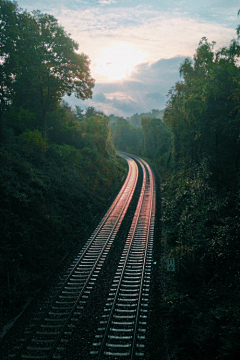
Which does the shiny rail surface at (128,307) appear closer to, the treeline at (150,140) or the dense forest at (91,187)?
the dense forest at (91,187)

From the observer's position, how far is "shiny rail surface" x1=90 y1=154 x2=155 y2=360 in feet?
26.2

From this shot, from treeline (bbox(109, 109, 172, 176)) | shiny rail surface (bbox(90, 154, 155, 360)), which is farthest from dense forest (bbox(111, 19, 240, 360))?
treeline (bbox(109, 109, 172, 176))

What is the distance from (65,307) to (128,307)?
2.70 meters

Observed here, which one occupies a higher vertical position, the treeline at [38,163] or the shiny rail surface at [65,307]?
the treeline at [38,163]

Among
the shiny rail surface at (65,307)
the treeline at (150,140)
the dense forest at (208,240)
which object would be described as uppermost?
the treeline at (150,140)

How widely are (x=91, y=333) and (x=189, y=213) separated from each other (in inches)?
438

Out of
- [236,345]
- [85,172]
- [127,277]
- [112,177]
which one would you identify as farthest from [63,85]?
[236,345]

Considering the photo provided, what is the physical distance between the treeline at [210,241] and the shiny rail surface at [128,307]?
105 centimetres

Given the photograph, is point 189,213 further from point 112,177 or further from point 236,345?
point 112,177

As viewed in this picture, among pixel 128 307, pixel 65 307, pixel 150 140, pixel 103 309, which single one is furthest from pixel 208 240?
pixel 150 140

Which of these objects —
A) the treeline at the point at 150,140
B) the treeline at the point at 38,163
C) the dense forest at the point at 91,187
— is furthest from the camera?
the treeline at the point at 150,140

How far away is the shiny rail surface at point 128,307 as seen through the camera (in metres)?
7.99

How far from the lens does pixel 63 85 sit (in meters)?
25.0

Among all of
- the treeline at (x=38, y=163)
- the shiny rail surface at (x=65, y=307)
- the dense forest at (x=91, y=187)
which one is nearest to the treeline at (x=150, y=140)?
the dense forest at (x=91, y=187)
